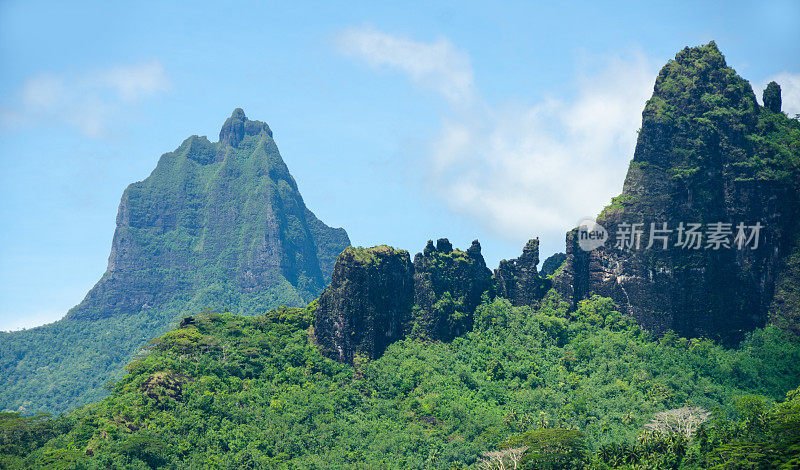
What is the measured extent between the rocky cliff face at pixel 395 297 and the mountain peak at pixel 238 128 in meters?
90.2

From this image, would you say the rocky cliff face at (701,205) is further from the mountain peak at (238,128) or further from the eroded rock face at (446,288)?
the mountain peak at (238,128)

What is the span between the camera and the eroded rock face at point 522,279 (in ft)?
231

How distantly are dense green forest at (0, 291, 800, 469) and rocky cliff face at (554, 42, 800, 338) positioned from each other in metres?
2.42

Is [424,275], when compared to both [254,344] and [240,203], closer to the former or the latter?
[254,344]

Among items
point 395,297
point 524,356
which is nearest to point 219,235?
point 395,297

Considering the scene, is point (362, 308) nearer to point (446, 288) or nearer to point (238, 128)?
point (446, 288)

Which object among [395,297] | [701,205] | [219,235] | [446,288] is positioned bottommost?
[395,297]

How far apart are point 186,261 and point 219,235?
7512 millimetres

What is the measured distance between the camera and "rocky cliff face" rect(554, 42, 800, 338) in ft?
211

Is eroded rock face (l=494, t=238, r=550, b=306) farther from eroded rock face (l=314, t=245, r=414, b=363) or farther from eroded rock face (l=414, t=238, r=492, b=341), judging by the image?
eroded rock face (l=314, t=245, r=414, b=363)

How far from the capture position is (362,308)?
6544 centimetres

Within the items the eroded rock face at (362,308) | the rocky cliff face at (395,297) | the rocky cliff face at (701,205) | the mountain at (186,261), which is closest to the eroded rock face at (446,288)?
the rocky cliff face at (395,297)

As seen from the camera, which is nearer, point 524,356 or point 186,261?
point 524,356

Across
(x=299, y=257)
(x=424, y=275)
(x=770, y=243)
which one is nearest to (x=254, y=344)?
(x=424, y=275)
